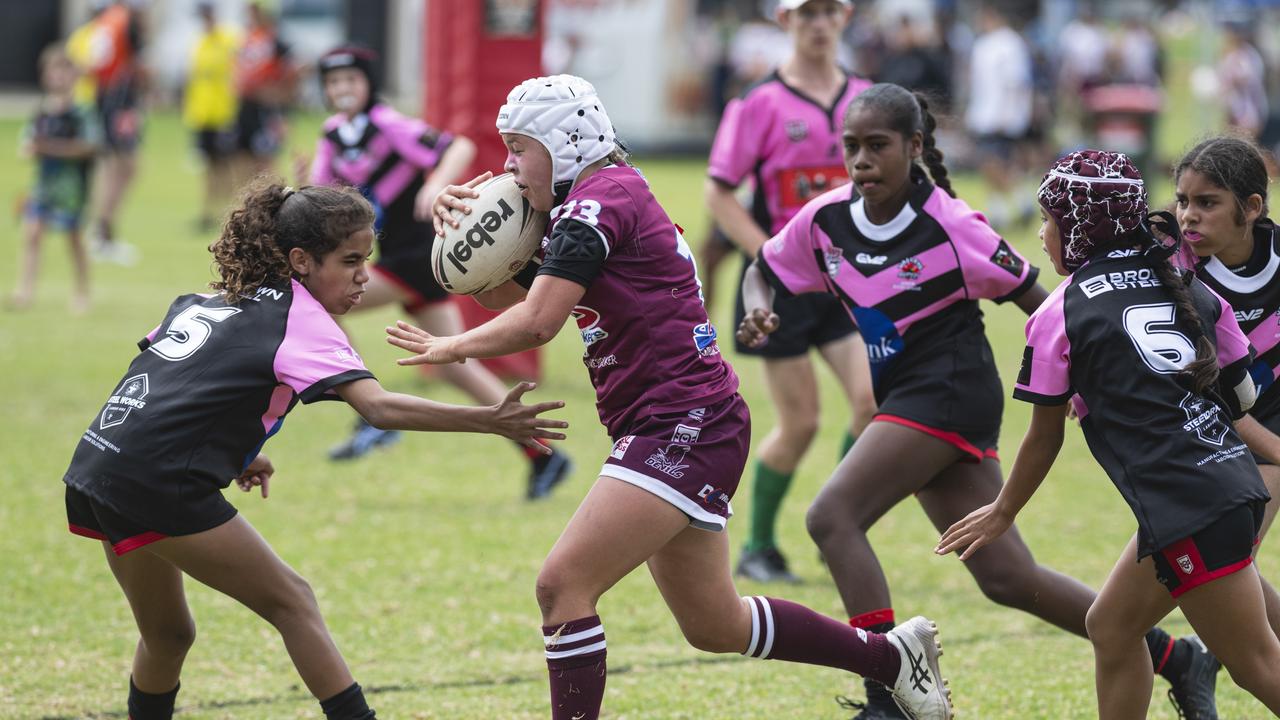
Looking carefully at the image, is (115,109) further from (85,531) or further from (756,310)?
(85,531)

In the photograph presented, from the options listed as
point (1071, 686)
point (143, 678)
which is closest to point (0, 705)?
point (143, 678)

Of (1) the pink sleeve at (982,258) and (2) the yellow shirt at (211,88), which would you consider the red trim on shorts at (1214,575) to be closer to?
(1) the pink sleeve at (982,258)

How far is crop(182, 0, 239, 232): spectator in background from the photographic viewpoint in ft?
60.0

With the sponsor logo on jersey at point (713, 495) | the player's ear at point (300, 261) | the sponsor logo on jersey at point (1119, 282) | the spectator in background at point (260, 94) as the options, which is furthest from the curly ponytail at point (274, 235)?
the spectator in background at point (260, 94)

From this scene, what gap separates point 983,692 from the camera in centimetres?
507

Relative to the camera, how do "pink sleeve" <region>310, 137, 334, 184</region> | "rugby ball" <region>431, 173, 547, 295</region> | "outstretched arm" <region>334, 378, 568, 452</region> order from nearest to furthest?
"outstretched arm" <region>334, 378, 568, 452</region>
"rugby ball" <region>431, 173, 547, 295</region>
"pink sleeve" <region>310, 137, 334, 184</region>

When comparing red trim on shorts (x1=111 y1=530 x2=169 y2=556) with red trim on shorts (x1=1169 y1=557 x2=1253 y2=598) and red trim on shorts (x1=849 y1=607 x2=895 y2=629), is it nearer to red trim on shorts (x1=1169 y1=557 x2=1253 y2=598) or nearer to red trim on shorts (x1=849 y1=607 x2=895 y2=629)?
red trim on shorts (x1=849 y1=607 x2=895 y2=629)

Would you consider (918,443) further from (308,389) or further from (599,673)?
(308,389)

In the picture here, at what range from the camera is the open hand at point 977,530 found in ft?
13.1

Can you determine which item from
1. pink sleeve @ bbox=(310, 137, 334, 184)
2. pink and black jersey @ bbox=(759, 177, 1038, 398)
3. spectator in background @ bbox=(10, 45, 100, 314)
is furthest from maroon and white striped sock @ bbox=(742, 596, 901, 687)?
spectator in background @ bbox=(10, 45, 100, 314)

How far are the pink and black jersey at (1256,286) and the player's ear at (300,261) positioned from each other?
7.78 ft

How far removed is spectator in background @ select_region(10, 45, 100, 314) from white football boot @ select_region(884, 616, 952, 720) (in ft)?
33.3

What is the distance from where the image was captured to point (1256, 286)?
425 cm

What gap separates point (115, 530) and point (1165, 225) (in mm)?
2764
